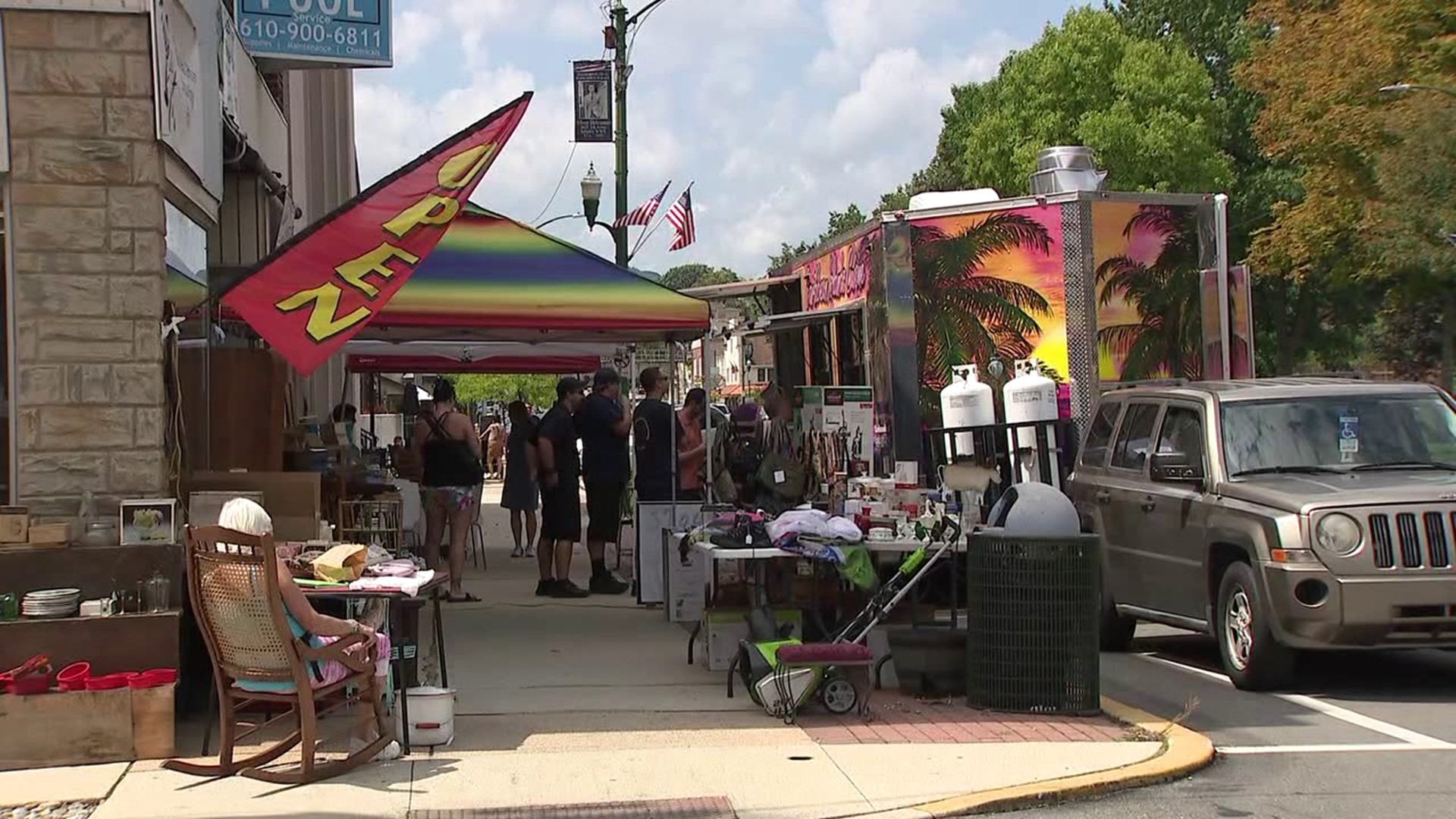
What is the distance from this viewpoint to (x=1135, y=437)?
10859mm

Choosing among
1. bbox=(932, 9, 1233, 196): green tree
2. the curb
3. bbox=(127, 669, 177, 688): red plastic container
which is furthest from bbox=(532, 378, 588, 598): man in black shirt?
bbox=(932, 9, 1233, 196): green tree

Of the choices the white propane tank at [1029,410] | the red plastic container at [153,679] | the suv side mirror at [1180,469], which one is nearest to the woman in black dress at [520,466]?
the white propane tank at [1029,410]

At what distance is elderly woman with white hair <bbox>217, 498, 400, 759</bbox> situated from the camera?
22.4 feet

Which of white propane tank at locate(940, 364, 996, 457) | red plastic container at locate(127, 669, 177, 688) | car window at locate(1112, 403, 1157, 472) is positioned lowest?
red plastic container at locate(127, 669, 177, 688)

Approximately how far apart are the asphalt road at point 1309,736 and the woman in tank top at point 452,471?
5662 millimetres

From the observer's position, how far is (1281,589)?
28.3 ft

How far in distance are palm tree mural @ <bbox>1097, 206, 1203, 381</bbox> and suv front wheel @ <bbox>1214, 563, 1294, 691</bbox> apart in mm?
4587

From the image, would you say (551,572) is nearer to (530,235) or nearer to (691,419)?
(691,419)

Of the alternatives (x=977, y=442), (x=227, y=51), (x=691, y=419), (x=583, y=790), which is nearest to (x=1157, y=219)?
(x=977, y=442)

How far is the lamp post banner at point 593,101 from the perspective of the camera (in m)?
21.6

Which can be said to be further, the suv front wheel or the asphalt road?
the suv front wheel

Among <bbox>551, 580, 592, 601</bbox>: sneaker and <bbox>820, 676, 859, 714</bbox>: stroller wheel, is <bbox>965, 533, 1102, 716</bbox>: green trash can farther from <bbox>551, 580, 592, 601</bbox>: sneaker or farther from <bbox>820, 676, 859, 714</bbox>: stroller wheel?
<bbox>551, 580, 592, 601</bbox>: sneaker

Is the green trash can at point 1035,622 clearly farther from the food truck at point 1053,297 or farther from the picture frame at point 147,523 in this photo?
the food truck at point 1053,297

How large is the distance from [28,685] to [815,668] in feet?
12.8
